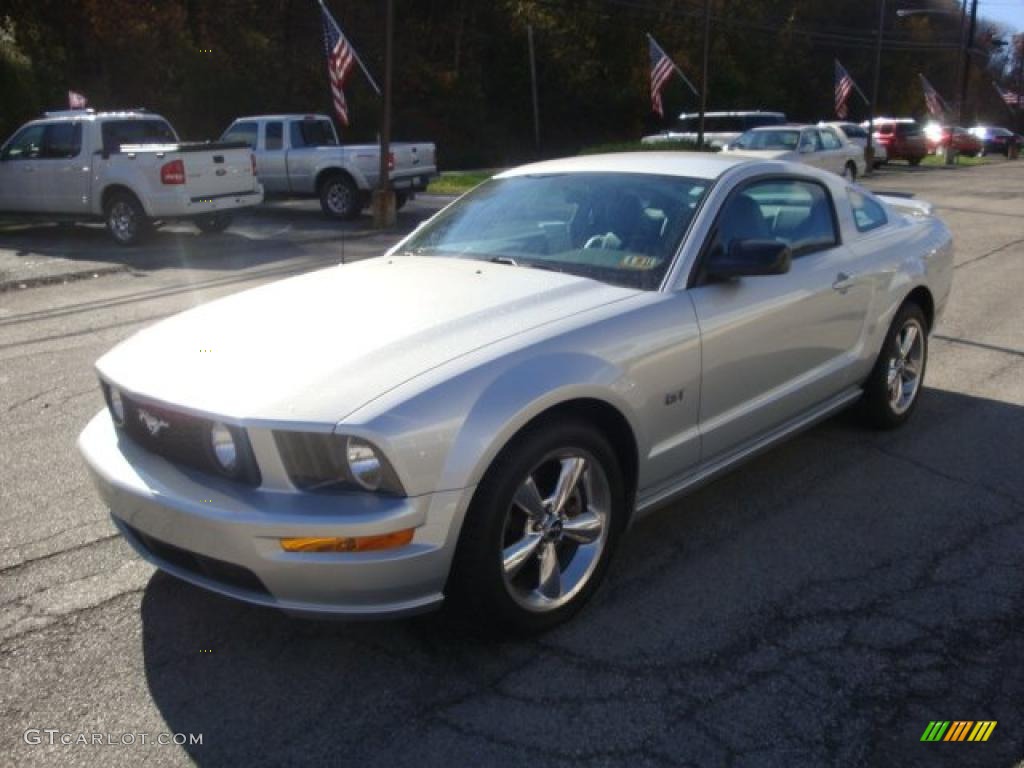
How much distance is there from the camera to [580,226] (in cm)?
424

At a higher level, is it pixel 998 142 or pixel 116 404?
pixel 116 404

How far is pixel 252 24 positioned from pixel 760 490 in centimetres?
3270

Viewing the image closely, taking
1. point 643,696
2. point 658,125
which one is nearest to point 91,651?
point 643,696

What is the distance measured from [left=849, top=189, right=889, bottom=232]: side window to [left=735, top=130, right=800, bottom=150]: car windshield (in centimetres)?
1773

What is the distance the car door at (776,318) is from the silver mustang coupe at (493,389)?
13mm

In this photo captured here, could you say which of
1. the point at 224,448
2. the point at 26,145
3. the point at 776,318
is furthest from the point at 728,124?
the point at 224,448

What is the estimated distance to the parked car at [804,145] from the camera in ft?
72.7

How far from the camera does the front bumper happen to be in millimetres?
2834

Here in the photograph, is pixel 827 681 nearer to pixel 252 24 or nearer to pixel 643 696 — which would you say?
pixel 643 696

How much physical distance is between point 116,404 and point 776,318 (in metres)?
2.68

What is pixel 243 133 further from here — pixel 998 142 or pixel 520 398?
pixel 998 142

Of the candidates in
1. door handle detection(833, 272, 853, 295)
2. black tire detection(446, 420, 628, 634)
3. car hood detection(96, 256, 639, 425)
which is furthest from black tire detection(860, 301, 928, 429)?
black tire detection(446, 420, 628, 634)

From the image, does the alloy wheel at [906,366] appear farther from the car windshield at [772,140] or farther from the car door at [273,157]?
the car windshield at [772,140]

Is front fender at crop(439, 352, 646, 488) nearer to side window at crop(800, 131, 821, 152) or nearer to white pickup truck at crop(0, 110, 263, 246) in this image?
white pickup truck at crop(0, 110, 263, 246)
